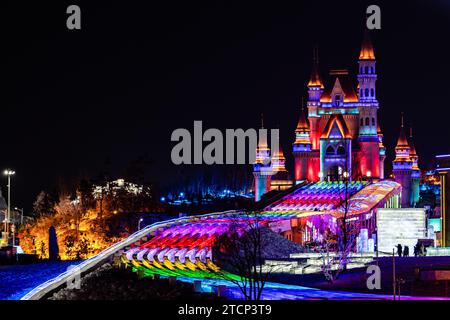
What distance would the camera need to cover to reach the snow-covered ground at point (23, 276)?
120 feet

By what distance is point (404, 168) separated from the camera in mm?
121188

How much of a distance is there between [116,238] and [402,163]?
53433 millimetres

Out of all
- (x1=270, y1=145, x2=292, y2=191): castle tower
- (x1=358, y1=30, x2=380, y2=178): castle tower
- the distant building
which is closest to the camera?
the distant building

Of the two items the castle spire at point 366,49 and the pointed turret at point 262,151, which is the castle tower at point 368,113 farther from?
the pointed turret at point 262,151

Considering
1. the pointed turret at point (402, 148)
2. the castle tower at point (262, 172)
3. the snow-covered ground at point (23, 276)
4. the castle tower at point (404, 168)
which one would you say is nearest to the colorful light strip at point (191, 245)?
the snow-covered ground at point (23, 276)

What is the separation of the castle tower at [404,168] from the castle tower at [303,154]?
10.1 m

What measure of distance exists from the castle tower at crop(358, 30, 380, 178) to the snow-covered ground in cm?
7096

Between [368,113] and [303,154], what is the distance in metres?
8.67

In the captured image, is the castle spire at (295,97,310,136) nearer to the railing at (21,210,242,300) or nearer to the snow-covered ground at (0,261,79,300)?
the railing at (21,210,242,300)

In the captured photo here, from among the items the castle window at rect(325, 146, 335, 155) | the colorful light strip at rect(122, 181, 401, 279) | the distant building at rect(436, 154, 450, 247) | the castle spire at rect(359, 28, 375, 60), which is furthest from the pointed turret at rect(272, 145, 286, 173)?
the distant building at rect(436, 154, 450, 247)

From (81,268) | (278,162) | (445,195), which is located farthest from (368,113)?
(81,268)

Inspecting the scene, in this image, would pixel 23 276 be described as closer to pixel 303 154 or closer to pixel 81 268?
pixel 81 268

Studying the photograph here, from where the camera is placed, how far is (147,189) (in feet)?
321

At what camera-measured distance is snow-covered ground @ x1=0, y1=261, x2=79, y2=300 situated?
36.5 metres
